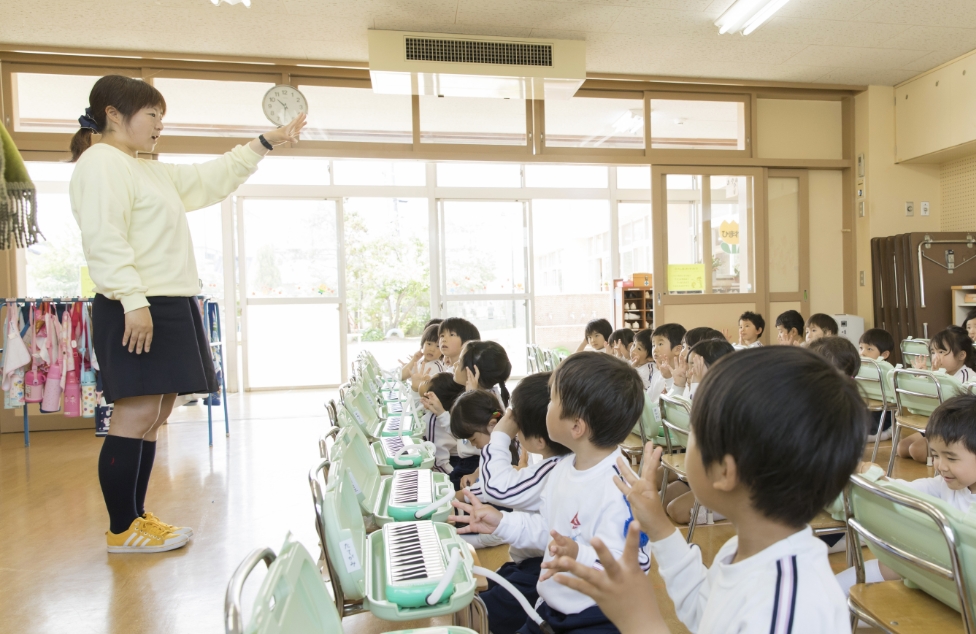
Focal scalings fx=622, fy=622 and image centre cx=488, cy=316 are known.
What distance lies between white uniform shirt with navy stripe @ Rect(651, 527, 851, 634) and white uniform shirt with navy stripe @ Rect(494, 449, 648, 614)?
0.41m

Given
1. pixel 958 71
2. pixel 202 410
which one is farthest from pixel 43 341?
pixel 958 71

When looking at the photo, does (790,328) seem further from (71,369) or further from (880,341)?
(71,369)

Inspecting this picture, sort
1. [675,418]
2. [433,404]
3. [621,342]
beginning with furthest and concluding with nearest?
[621,342] → [433,404] → [675,418]

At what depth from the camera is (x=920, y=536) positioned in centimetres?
128

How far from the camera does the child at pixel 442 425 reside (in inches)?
113

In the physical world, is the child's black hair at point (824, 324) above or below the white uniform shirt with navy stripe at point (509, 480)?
above

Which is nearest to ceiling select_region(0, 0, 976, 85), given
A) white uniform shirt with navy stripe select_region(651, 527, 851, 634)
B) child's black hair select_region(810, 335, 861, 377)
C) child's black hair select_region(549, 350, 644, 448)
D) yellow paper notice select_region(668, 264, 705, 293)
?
yellow paper notice select_region(668, 264, 705, 293)

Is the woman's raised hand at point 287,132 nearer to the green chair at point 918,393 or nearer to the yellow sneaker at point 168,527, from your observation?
the yellow sneaker at point 168,527

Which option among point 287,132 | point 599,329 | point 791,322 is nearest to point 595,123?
point 599,329

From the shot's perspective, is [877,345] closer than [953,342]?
No

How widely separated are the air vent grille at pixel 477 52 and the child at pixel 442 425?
334 cm

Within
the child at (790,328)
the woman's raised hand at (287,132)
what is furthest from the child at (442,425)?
the child at (790,328)

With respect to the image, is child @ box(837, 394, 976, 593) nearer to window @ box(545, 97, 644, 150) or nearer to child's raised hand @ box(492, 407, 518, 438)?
child's raised hand @ box(492, 407, 518, 438)

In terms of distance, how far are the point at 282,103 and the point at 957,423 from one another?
5.74m
